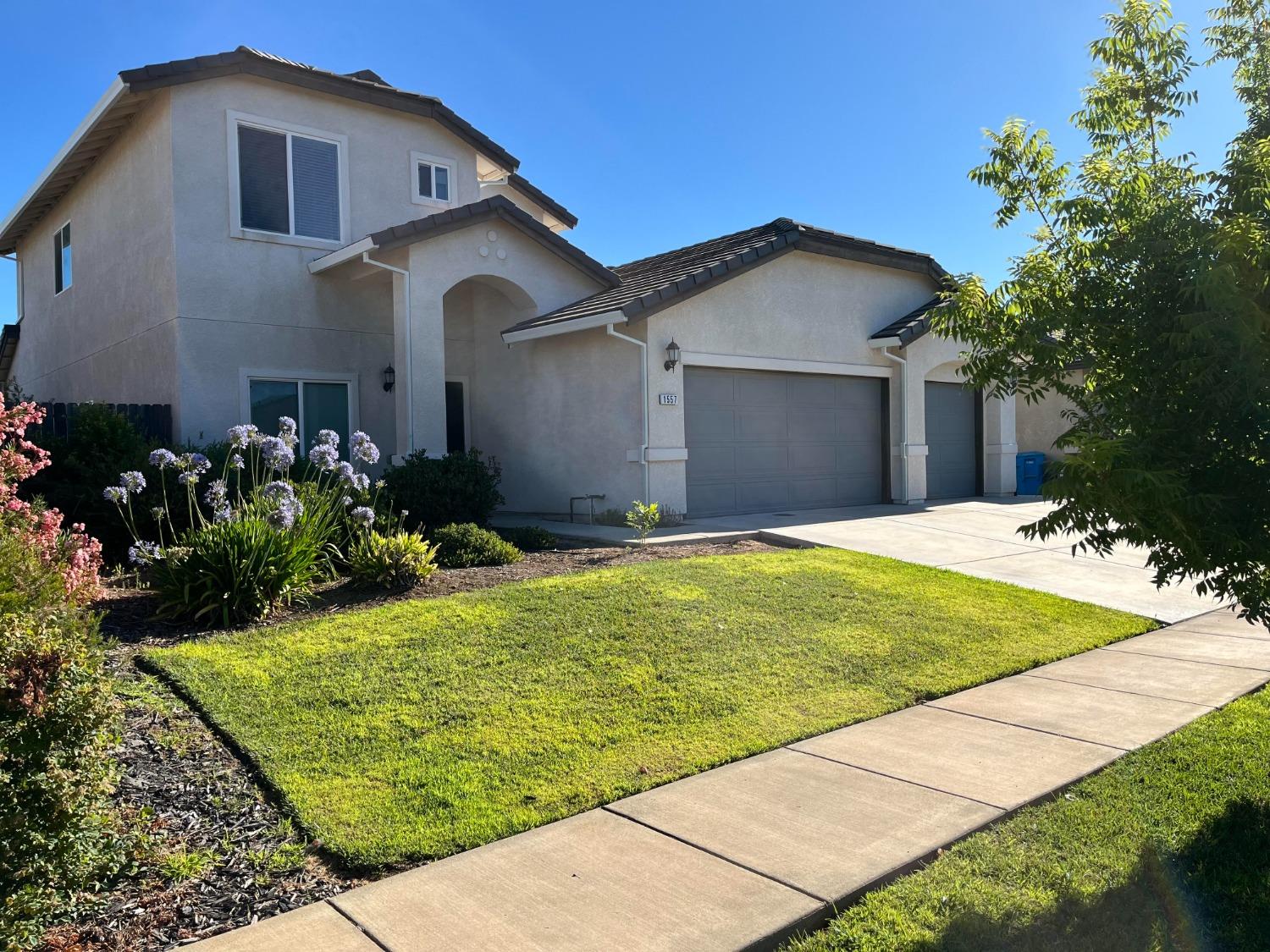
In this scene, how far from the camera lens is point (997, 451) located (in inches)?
766

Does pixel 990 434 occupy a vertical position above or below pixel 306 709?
above

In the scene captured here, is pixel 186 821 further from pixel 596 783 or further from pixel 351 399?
pixel 351 399

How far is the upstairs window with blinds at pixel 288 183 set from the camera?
1430cm

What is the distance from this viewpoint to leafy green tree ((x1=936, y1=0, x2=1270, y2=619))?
3857mm

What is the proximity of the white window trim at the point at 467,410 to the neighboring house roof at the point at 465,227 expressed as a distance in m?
3.09

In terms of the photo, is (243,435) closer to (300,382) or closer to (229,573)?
(229,573)

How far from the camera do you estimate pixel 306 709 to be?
572 cm

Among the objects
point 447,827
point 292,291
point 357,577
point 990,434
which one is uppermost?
point 292,291

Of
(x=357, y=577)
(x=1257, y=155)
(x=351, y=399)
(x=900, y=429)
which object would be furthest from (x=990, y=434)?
(x=1257, y=155)

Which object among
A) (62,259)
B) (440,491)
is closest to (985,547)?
(440,491)

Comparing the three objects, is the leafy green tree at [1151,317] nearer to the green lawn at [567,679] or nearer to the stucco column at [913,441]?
the green lawn at [567,679]

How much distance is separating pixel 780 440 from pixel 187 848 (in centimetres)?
1295

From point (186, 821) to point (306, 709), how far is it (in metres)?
1.32

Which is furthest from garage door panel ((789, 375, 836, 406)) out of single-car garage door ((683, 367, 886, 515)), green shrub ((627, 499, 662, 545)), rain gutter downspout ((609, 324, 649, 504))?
green shrub ((627, 499, 662, 545))
